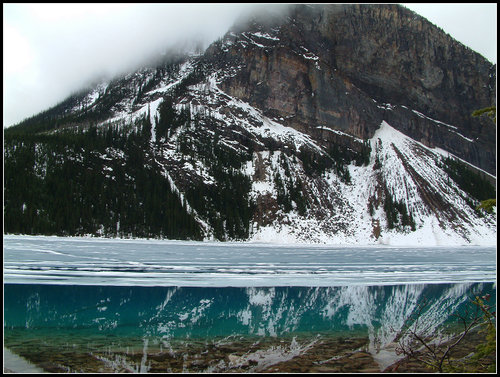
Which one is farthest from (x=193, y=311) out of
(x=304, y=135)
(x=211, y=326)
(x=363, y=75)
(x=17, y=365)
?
(x=363, y=75)

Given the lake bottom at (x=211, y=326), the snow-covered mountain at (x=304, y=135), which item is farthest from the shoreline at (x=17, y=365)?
the snow-covered mountain at (x=304, y=135)

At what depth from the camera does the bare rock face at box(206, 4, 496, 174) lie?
118500mm

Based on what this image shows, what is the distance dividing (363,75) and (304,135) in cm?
4418

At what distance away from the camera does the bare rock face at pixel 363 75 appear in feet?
389

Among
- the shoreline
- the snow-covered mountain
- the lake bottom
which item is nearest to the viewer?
the shoreline

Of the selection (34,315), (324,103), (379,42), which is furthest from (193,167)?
(379,42)

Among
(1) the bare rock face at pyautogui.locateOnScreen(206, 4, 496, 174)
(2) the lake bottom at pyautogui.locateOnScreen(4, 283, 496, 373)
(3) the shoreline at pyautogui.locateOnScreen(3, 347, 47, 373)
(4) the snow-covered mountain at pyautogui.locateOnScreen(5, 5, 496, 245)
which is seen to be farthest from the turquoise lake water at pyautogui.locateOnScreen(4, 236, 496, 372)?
(1) the bare rock face at pyautogui.locateOnScreen(206, 4, 496, 174)

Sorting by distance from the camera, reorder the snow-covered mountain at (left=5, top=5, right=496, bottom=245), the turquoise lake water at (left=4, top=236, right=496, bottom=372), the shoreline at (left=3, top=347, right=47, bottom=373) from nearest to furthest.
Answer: the shoreline at (left=3, top=347, right=47, bottom=373)
the turquoise lake water at (left=4, top=236, right=496, bottom=372)
the snow-covered mountain at (left=5, top=5, right=496, bottom=245)

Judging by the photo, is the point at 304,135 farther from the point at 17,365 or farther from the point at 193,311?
the point at 17,365

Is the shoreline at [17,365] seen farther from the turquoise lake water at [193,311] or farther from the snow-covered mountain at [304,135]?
the snow-covered mountain at [304,135]

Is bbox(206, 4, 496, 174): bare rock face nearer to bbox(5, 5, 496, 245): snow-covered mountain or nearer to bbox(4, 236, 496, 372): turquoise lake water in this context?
bbox(5, 5, 496, 245): snow-covered mountain

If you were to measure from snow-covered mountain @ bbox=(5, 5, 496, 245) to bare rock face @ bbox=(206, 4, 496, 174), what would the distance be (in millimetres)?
494

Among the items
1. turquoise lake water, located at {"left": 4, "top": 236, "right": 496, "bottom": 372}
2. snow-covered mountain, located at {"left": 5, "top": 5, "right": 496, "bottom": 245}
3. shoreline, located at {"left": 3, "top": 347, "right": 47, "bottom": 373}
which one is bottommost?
turquoise lake water, located at {"left": 4, "top": 236, "right": 496, "bottom": 372}

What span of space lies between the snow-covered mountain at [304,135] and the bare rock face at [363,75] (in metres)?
0.49
